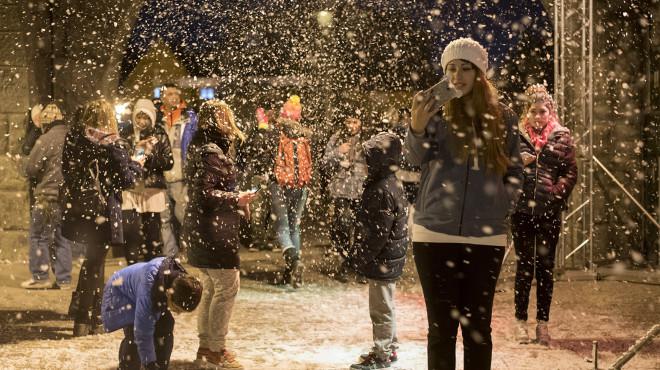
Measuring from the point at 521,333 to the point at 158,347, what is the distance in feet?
9.18

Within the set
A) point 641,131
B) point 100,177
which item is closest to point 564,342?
point 100,177

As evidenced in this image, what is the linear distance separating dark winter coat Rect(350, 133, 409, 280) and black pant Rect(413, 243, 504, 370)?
1385 millimetres

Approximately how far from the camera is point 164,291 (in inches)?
190

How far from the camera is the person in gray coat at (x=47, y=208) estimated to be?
8.72 meters

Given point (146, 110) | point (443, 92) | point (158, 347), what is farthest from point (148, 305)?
point (146, 110)

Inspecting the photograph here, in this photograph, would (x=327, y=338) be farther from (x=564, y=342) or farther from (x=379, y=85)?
(x=379, y=85)

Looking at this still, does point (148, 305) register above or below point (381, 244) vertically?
below

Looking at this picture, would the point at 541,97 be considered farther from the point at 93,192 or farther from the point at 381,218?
the point at 93,192

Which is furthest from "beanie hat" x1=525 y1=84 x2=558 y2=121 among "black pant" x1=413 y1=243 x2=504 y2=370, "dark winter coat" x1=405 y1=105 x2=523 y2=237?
"black pant" x1=413 y1=243 x2=504 y2=370

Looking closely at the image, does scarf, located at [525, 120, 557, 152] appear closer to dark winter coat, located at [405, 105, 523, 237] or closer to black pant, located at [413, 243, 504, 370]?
dark winter coat, located at [405, 105, 523, 237]

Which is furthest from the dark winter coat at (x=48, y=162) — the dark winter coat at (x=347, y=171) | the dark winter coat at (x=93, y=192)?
the dark winter coat at (x=347, y=171)

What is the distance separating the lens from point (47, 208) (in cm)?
900

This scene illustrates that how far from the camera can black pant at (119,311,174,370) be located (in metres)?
4.96

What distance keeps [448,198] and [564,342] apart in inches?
112
